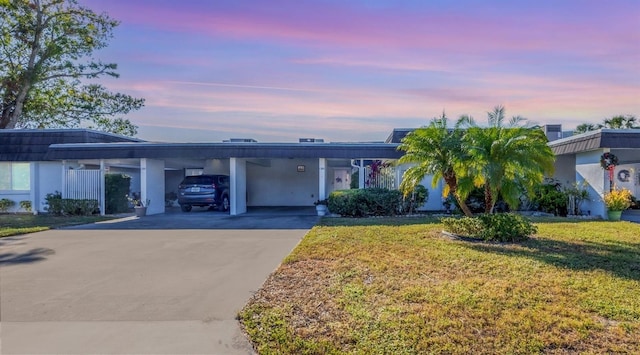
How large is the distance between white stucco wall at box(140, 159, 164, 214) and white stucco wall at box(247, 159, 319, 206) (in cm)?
567

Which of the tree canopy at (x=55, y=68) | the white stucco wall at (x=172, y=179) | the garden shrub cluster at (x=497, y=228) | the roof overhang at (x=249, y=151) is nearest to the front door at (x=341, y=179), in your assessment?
the roof overhang at (x=249, y=151)

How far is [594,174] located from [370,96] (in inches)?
311

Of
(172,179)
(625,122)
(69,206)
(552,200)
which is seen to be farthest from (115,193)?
(625,122)

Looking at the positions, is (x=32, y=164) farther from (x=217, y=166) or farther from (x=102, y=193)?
Answer: (x=217, y=166)

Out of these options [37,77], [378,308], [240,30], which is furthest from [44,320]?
[37,77]

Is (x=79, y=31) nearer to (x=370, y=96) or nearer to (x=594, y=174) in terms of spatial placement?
(x=370, y=96)

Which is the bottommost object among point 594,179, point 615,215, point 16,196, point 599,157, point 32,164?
point 615,215

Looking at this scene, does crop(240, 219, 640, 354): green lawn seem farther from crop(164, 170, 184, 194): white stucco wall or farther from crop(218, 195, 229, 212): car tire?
crop(164, 170, 184, 194): white stucco wall

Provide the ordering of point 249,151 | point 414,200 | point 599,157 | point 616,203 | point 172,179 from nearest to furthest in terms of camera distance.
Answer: point 616,203
point 599,157
point 414,200
point 249,151
point 172,179

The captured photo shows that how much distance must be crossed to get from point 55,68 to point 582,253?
28264 millimetres

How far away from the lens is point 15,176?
16.0 metres

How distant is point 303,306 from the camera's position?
419 cm

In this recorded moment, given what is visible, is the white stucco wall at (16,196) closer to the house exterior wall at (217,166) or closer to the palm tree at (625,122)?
the house exterior wall at (217,166)

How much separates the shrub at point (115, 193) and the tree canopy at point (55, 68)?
463 inches
